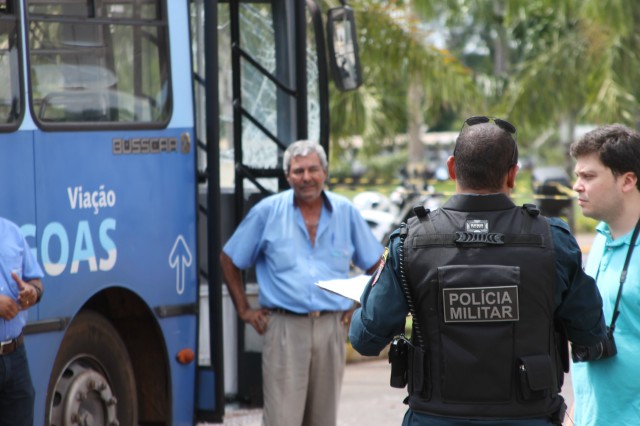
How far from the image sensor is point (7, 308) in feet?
15.2

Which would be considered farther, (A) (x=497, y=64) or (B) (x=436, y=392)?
(A) (x=497, y=64)

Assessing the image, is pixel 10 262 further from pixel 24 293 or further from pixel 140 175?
pixel 140 175

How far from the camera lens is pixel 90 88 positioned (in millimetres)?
5688

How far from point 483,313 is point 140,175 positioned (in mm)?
2940

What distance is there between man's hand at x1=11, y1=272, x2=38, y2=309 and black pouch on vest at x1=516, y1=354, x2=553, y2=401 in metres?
2.14

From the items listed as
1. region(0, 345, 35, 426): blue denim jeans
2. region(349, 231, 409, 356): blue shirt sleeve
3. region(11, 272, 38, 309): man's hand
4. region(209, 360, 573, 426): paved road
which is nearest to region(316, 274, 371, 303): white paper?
region(349, 231, 409, 356): blue shirt sleeve

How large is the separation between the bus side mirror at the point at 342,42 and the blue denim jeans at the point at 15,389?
307cm

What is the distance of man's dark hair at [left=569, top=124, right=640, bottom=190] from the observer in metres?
4.00

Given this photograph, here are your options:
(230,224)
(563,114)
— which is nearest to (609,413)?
(230,224)

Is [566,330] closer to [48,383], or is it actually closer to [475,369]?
[475,369]

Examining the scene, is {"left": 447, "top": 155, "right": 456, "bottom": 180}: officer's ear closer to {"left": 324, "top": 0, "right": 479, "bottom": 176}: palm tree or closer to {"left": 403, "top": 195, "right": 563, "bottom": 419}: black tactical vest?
{"left": 403, "top": 195, "right": 563, "bottom": 419}: black tactical vest

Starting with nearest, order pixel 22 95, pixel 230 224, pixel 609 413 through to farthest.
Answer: pixel 609 413 → pixel 22 95 → pixel 230 224

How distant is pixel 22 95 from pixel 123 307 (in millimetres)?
1289

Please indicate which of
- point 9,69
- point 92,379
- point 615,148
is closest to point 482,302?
point 615,148
